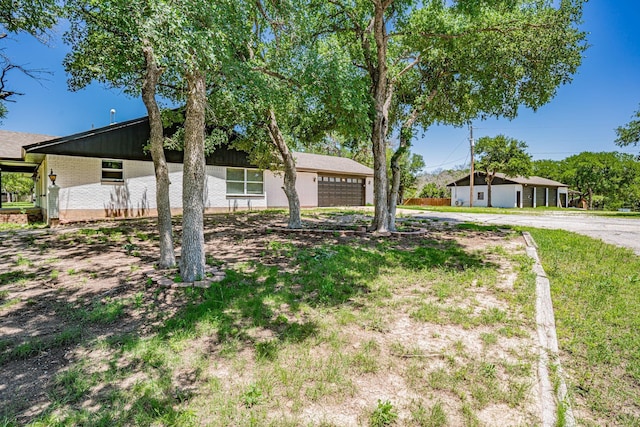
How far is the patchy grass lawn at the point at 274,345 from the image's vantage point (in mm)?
2074

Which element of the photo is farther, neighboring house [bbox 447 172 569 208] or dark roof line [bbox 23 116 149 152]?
neighboring house [bbox 447 172 569 208]

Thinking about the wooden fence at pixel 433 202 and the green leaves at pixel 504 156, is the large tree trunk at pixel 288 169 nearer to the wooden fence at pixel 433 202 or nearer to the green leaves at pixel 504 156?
the green leaves at pixel 504 156

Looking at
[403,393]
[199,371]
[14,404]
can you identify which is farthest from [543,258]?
[14,404]

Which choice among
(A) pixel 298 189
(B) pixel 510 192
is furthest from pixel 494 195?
(A) pixel 298 189

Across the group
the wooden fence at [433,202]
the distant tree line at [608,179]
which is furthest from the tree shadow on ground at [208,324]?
the distant tree line at [608,179]

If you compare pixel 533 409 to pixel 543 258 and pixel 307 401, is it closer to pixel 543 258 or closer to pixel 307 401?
pixel 307 401

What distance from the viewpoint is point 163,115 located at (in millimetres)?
9562

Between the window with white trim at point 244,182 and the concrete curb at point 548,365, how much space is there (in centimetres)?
1417

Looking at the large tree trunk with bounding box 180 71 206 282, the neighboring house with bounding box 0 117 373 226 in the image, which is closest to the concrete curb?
the large tree trunk with bounding box 180 71 206 282

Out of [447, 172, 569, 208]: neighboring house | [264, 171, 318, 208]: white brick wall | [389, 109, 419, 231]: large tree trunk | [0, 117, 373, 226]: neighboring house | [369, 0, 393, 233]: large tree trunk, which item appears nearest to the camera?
[369, 0, 393, 233]: large tree trunk

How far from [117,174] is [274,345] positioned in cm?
1307

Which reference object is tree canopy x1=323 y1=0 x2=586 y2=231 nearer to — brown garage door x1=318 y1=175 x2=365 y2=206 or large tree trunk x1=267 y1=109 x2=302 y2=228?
large tree trunk x1=267 y1=109 x2=302 y2=228

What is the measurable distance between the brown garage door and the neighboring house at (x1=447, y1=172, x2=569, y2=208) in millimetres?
15581

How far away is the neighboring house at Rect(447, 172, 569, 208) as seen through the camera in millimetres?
30719
